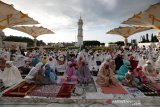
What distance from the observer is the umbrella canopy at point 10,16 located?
14185 mm

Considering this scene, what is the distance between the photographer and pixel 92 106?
4.38 m

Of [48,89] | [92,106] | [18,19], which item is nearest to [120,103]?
[92,106]

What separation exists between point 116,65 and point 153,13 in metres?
6.88

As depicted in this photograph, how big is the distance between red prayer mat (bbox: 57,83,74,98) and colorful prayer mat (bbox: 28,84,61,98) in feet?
0.31

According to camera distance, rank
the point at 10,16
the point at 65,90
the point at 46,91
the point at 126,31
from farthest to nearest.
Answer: the point at 126,31 → the point at 10,16 → the point at 65,90 → the point at 46,91

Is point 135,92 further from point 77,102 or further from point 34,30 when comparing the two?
point 34,30

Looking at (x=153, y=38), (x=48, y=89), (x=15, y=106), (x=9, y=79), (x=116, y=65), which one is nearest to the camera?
(x=15, y=106)

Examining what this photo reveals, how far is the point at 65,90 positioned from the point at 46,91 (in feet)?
1.41

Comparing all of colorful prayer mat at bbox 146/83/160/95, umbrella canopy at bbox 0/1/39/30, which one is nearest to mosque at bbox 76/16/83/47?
umbrella canopy at bbox 0/1/39/30

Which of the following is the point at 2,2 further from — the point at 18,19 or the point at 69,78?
the point at 69,78

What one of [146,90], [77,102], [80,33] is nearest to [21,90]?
[77,102]

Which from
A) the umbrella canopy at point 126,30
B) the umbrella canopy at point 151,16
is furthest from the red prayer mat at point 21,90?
the umbrella canopy at point 126,30

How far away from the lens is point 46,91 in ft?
17.7

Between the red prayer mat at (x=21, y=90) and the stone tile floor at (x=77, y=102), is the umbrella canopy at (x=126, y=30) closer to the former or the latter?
the red prayer mat at (x=21, y=90)
